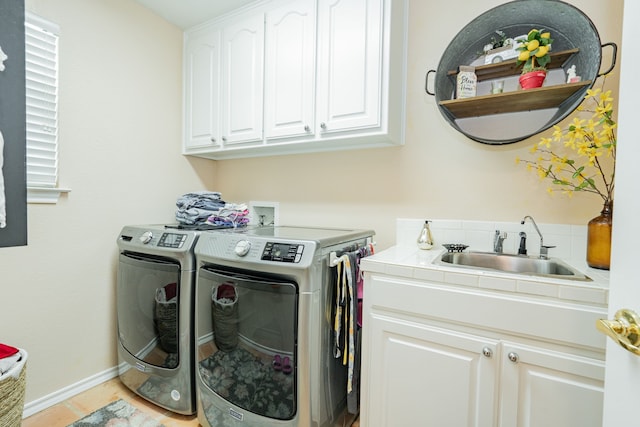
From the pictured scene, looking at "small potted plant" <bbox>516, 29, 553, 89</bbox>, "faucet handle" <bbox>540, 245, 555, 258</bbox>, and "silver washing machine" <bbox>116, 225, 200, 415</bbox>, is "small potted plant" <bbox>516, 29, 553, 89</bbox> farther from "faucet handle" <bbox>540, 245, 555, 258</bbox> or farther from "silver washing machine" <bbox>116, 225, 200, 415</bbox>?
"silver washing machine" <bbox>116, 225, 200, 415</bbox>

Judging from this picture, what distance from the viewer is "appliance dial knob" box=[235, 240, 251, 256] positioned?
1293 mm

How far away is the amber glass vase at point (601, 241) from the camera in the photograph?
3.65 ft

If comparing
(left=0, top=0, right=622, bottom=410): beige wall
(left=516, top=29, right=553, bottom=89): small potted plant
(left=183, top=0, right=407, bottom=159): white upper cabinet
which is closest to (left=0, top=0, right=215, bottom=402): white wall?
(left=0, top=0, right=622, bottom=410): beige wall

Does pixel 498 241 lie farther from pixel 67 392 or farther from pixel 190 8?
pixel 67 392

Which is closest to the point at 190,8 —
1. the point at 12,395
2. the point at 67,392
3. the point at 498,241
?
the point at 12,395

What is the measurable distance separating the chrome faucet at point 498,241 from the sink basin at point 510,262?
0.13 ft

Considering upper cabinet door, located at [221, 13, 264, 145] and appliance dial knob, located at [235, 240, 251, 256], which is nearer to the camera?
appliance dial knob, located at [235, 240, 251, 256]

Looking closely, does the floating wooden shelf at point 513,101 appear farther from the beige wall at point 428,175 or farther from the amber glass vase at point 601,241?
the amber glass vase at point 601,241

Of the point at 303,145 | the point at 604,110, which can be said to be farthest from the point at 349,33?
the point at 604,110

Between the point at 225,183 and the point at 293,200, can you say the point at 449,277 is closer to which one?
the point at 293,200

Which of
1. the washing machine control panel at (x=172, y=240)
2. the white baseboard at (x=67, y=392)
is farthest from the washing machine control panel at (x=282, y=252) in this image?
the white baseboard at (x=67, y=392)

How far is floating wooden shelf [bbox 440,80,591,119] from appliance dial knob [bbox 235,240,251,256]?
1245 mm

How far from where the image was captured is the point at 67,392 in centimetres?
167

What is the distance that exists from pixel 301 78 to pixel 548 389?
1.76 metres
